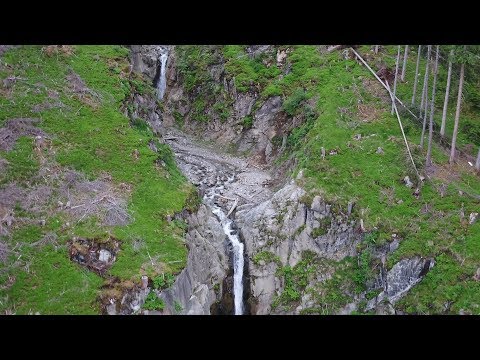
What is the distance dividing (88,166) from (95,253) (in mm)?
5759

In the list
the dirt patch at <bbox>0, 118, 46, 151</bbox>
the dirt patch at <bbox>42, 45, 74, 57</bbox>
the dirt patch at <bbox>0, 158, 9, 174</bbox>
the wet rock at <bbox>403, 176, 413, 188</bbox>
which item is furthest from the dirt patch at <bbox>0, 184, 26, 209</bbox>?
the wet rock at <bbox>403, 176, 413, 188</bbox>

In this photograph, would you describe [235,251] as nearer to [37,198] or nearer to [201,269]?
[201,269]

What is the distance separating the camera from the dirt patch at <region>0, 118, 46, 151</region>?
74.3ft

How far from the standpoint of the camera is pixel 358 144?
26.9m

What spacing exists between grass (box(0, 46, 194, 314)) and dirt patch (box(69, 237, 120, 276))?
0.30 meters

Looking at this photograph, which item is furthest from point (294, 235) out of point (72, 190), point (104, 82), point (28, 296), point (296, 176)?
point (104, 82)

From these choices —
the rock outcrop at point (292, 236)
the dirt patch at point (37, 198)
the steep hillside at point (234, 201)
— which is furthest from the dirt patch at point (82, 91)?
the rock outcrop at point (292, 236)

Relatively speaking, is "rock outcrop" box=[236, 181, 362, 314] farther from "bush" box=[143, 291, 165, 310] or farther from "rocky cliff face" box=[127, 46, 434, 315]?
"bush" box=[143, 291, 165, 310]

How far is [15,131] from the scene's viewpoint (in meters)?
23.4

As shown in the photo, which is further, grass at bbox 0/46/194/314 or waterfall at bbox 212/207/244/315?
waterfall at bbox 212/207/244/315

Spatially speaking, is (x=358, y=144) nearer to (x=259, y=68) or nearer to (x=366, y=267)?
(x=366, y=267)

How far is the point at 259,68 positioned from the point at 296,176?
522 inches

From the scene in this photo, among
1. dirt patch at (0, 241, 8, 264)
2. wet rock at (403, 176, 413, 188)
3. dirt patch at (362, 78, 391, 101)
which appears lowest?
dirt patch at (0, 241, 8, 264)

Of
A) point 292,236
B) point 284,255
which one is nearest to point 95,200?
point 284,255
